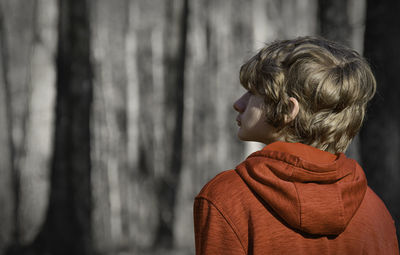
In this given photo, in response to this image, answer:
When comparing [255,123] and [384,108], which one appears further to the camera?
[384,108]

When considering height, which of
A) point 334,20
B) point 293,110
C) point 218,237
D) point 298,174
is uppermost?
point 334,20

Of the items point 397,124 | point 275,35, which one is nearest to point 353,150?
point 397,124

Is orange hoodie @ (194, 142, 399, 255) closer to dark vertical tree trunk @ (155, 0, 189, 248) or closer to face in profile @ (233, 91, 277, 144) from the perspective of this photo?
face in profile @ (233, 91, 277, 144)

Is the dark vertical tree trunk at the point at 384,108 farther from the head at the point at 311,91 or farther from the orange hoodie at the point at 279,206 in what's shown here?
the orange hoodie at the point at 279,206

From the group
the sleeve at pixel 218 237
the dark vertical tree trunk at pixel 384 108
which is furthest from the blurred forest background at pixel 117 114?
the sleeve at pixel 218 237

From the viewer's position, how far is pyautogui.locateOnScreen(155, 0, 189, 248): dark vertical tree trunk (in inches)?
81.3

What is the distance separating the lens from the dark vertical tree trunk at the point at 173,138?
2.06 m

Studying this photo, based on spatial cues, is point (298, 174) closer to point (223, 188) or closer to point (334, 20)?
point (223, 188)

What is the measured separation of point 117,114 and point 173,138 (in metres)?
0.27

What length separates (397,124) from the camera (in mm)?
2428

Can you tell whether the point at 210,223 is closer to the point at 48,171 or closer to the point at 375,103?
the point at 48,171

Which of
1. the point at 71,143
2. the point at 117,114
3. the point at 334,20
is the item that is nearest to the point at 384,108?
the point at 334,20

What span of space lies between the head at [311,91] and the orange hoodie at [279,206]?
6cm

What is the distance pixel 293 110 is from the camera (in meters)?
1.03
